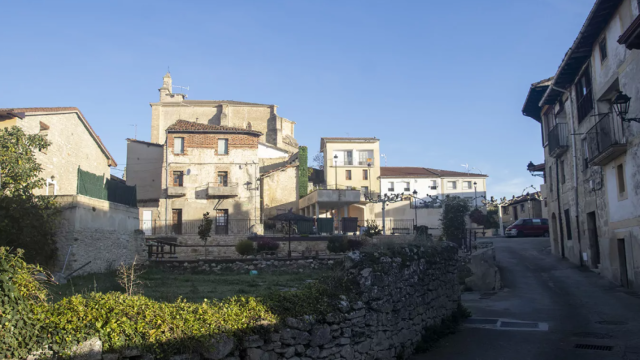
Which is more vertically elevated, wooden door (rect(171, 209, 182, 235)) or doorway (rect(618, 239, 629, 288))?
wooden door (rect(171, 209, 182, 235))

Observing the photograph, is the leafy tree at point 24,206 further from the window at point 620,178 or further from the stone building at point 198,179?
the stone building at point 198,179

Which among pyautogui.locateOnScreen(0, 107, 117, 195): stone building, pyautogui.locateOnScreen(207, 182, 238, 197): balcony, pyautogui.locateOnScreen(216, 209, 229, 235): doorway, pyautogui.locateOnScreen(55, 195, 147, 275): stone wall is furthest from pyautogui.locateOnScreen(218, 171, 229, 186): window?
pyautogui.locateOnScreen(55, 195, 147, 275): stone wall

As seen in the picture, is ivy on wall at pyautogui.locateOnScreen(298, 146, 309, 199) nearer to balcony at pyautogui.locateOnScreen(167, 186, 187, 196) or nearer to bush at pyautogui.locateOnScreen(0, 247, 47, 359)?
balcony at pyautogui.locateOnScreen(167, 186, 187, 196)

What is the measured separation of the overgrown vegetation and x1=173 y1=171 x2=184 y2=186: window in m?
34.1

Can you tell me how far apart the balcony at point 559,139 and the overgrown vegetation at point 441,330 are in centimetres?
1362

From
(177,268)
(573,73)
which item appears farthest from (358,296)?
(573,73)

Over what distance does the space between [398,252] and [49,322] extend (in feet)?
22.5

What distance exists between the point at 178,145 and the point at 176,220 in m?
6.75

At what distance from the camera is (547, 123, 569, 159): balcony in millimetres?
23539

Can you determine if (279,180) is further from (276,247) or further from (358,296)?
(358,296)

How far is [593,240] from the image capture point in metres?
21.1

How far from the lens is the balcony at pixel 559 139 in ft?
77.2

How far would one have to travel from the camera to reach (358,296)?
8562mm

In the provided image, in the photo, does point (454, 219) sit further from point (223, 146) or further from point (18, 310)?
point (18, 310)
